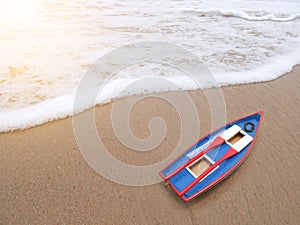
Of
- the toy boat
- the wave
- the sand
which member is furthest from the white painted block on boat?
the wave

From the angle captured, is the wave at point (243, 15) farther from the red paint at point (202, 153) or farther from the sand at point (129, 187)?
the red paint at point (202, 153)

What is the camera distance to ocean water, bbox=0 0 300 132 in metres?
3.21

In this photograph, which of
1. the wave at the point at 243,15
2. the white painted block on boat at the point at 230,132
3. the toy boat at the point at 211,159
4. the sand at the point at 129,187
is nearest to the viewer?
the sand at the point at 129,187

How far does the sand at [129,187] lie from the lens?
5.69 feet

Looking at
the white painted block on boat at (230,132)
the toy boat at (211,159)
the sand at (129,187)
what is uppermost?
the white painted block on boat at (230,132)

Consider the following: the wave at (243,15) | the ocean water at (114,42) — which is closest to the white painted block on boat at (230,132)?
the ocean water at (114,42)

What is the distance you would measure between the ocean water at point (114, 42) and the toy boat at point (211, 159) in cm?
115

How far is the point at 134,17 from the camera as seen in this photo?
23.1 feet

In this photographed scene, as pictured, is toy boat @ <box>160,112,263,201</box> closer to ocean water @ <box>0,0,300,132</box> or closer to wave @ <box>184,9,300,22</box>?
ocean water @ <box>0,0,300,132</box>

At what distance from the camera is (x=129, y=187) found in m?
1.94

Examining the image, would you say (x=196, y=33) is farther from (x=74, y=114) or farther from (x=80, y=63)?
(x=74, y=114)

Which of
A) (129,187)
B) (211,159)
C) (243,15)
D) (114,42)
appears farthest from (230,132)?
(243,15)

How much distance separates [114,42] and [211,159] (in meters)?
3.88

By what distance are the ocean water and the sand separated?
1.79 feet
